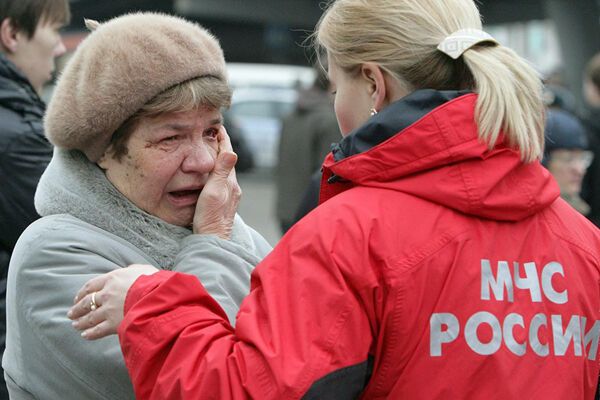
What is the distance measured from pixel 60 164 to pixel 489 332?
3.87 feet

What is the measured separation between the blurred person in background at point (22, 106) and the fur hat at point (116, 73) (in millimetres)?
1099

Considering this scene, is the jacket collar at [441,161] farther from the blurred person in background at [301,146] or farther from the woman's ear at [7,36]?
the blurred person in background at [301,146]

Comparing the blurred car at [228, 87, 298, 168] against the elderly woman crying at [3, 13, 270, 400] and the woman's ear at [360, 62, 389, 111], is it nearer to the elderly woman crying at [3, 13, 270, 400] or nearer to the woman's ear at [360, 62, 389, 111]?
the elderly woman crying at [3, 13, 270, 400]

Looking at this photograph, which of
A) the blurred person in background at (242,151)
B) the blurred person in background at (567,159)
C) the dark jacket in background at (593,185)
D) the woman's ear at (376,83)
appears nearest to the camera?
the woman's ear at (376,83)

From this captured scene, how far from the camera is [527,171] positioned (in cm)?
213

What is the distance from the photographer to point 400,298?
78.2 inches

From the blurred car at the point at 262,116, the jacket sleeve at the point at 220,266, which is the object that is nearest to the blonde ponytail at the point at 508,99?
the jacket sleeve at the point at 220,266

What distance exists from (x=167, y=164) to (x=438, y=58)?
2.52 feet

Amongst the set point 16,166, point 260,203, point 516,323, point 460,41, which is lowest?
point 260,203

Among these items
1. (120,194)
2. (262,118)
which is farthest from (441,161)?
(262,118)

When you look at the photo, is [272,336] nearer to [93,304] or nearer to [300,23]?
[93,304]

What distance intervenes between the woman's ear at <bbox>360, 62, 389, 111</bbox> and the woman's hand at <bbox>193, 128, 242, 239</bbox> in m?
0.52

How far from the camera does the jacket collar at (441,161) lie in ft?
6.73

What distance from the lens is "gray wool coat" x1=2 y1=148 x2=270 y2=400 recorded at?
2.34 m
